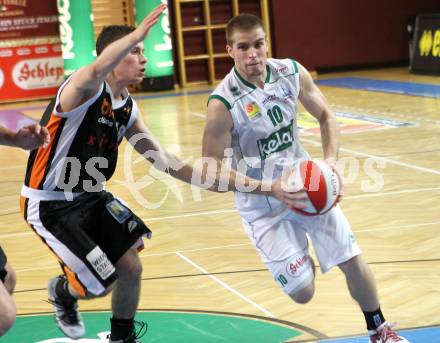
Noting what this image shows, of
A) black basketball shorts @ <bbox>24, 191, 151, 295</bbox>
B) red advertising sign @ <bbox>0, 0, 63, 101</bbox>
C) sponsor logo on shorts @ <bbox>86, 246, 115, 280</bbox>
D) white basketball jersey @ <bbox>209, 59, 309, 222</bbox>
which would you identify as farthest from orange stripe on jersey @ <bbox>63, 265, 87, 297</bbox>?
red advertising sign @ <bbox>0, 0, 63, 101</bbox>

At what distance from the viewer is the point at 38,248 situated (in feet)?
24.6

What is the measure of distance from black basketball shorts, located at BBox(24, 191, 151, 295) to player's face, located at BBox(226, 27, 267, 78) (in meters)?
1.00

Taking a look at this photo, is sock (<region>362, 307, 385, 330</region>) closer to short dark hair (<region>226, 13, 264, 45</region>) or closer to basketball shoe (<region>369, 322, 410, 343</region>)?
basketball shoe (<region>369, 322, 410, 343</region>)

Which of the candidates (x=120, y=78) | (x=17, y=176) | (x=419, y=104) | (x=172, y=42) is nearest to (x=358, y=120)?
(x=419, y=104)

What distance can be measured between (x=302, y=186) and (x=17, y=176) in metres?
7.07

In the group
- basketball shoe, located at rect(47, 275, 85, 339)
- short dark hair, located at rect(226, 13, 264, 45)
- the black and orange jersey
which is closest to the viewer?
the black and orange jersey

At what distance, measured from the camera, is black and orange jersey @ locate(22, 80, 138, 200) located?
4.43 meters

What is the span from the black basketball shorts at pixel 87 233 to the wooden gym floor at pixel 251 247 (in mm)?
1197

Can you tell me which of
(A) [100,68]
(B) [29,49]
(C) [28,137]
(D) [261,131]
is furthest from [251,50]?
(B) [29,49]

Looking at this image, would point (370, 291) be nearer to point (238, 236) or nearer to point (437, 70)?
point (238, 236)

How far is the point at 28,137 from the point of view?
425 centimetres

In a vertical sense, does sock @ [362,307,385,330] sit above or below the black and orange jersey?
below

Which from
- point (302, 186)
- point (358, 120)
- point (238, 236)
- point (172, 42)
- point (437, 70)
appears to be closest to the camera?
point (302, 186)

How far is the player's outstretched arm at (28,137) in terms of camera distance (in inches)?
167
